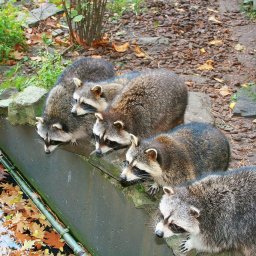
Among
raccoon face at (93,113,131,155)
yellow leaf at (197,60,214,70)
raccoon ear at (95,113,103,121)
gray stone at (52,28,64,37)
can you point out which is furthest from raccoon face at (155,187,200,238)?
gray stone at (52,28,64,37)

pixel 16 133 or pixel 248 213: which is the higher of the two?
pixel 248 213

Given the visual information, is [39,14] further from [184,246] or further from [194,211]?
[194,211]

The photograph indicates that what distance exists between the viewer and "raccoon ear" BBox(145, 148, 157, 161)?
376 cm

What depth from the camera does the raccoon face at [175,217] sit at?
11.0 ft

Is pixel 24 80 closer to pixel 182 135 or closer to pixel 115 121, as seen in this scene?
pixel 115 121

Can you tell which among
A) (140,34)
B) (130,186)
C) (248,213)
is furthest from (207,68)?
(248,213)

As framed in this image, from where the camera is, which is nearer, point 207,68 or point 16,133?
point 16,133

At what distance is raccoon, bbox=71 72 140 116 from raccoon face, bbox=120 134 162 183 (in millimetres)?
906

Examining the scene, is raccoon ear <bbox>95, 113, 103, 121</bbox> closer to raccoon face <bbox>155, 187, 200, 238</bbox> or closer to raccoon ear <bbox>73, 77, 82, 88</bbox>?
raccoon ear <bbox>73, 77, 82, 88</bbox>

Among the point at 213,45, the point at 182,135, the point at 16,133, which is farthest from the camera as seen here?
the point at 213,45

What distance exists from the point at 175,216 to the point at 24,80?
2920 millimetres

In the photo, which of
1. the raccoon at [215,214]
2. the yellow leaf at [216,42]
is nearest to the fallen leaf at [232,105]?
the yellow leaf at [216,42]

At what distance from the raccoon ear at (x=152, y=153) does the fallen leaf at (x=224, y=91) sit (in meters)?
2.38

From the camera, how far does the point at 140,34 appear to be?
7363mm
